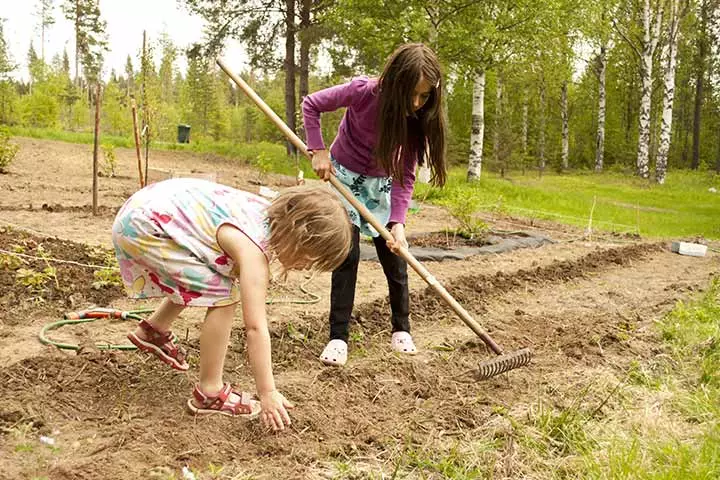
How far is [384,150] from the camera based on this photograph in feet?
10.0

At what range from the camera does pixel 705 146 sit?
115 feet

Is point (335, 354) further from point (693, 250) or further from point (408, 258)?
point (693, 250)

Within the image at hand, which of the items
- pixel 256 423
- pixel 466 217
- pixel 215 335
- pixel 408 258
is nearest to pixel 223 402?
pixel 256 423

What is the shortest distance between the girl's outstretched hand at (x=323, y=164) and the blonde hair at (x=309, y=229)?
987mm

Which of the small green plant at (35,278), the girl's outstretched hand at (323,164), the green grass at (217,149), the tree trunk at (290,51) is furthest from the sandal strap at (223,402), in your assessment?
the tree trunk at (290,51)

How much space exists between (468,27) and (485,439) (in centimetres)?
1208

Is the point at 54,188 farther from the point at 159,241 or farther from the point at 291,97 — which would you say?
the point at 291,97

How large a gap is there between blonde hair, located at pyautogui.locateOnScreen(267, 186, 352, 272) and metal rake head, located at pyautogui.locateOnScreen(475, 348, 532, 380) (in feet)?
3.75

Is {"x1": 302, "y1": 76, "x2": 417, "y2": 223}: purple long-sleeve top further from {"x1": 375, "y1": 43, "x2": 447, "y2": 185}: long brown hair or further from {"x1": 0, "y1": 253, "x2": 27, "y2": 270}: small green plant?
{"x1": 0, "y1": 253, "x2": 27, "y2": 270}: small green plant

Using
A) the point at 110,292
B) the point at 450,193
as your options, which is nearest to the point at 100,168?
the point at 450,193

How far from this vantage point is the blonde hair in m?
2.12

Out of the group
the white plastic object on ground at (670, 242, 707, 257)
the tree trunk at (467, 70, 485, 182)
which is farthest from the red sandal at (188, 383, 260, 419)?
the tree trunk at (467, 70, 485, 182)

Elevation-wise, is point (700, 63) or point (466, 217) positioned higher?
point (700, 63)

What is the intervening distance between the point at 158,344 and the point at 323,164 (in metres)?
1.17
